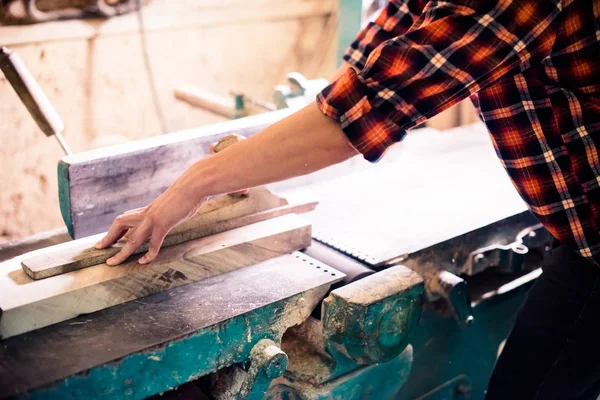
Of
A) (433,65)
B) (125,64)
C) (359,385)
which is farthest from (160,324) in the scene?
(125,64)

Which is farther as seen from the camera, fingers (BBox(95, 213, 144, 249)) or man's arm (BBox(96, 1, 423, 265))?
fingers (BBox(95, 213, 144, 249))

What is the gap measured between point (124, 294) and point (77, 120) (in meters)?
1.89

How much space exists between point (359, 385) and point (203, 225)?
1.56 ft

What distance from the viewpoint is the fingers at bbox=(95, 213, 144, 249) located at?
3.93 feet

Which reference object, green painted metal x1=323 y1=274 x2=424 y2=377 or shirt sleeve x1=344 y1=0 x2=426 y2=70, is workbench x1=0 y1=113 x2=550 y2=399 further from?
shirt sleeve x1=344 y1=0 x2=426 y2=70

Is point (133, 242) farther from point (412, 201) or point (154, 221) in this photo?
point (412, 201)

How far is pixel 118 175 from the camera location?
1468 millimetres

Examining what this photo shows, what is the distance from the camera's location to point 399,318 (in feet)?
4.17

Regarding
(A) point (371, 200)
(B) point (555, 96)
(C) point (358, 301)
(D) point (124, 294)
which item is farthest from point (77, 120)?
(B) point (555, 96)

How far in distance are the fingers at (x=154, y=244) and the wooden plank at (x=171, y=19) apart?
175cm

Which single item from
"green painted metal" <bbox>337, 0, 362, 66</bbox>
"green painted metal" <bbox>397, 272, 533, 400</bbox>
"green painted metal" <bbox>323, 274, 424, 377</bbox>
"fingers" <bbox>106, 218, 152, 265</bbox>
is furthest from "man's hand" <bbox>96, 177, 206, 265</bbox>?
"green painted metal" <bbox>337, 0, 362, 66</bbox>

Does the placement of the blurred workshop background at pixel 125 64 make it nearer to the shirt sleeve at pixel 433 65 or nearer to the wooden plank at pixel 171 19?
the wooden plank at pixel 171 19

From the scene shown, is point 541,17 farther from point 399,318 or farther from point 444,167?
point 444,167

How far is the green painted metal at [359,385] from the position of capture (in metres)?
1.29
